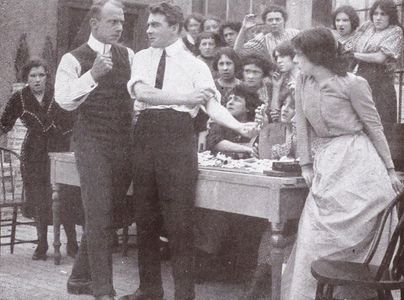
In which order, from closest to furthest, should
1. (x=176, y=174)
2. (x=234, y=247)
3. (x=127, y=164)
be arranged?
1. (x=176, y=174)
2. (x=127, y=164)
3. (x=234, y=247)

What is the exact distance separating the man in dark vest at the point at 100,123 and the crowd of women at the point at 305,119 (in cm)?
57

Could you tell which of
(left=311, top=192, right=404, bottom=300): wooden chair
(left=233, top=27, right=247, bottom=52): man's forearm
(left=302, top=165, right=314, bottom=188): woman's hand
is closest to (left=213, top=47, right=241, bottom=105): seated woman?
(left=233, top=27, right=247, bottom=52): man's forearm

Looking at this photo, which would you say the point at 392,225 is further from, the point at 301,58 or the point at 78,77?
the point at 78,77

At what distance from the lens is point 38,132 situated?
22.8ft

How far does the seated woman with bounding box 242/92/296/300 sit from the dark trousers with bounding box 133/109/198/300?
48 cm

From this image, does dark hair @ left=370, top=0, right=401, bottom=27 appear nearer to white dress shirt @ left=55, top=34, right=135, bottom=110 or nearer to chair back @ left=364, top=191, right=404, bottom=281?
white dress shirt @ left=55, top=34, right=135, bottom=110

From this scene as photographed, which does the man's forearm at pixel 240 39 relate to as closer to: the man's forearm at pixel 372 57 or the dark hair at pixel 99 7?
the man's forearm at pixel 372 57

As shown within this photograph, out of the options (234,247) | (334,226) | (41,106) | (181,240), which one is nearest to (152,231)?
(181,240)

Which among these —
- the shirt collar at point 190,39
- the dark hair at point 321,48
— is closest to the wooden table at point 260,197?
the dark hair at point 321,48

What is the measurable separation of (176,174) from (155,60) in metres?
0.74

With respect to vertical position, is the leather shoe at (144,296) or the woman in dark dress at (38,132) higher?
the woman in dark dress at (38,132)

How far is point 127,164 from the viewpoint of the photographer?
5.29 m

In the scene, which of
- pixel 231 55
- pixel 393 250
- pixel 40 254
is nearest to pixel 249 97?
pixel 231 55

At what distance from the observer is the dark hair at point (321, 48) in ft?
14.1
